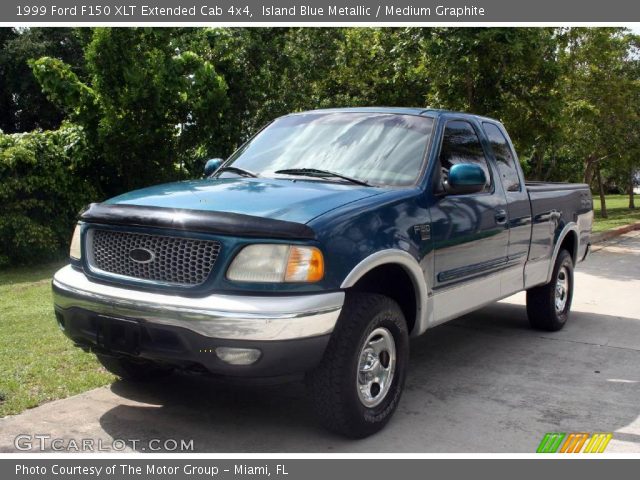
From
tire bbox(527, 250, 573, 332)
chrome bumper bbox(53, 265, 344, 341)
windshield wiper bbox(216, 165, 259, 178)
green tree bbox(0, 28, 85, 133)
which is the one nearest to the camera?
chrome bumper bbox(53, 265, 344, 341)

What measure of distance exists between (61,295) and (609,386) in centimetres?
397

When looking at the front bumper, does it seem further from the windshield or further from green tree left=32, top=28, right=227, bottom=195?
green tree left=32, top=28, right=227, bottom=195

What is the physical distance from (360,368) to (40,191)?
8198mm

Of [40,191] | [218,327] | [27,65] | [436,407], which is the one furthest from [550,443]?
[27,65]

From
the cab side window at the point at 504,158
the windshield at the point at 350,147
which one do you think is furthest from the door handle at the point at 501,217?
the windshield at the point at 350,147

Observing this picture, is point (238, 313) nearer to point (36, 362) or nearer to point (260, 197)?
point (260, 197)

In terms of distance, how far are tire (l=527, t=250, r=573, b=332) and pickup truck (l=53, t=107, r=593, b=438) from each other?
1.66 metres

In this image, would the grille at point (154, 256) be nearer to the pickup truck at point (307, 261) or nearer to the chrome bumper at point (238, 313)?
the pickup truck at point (307, 261)

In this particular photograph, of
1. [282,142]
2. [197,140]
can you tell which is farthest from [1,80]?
[282,142]

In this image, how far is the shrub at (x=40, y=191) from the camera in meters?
10.6

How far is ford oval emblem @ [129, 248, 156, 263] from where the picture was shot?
419 centimetres

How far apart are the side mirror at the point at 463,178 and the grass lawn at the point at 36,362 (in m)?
2.77

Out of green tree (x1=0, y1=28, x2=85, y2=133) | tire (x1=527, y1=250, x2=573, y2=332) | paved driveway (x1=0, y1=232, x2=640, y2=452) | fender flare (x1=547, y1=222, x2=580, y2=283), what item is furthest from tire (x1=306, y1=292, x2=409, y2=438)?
green tree (x1=0, y1=28, x2=85, y2=133)

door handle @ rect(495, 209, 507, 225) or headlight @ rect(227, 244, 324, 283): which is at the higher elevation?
headlight @ rect(227, 244, 324, 283)
